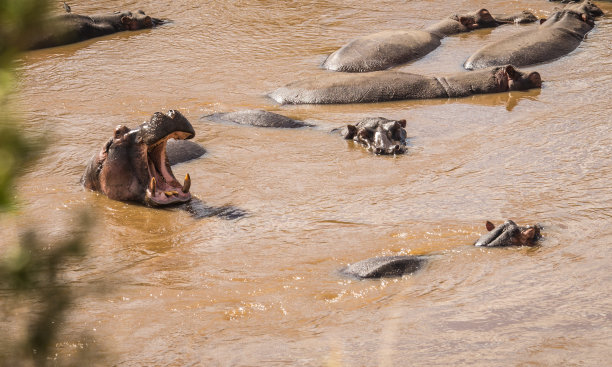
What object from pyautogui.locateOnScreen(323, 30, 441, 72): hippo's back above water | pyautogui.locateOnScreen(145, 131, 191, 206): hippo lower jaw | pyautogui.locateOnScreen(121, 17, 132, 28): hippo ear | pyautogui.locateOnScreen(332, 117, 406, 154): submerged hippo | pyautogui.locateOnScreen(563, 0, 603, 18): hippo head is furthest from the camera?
pyautogui.locateOnScreen(121, 17, 132, 28): hippo ear

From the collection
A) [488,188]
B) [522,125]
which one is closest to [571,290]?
[488,188]

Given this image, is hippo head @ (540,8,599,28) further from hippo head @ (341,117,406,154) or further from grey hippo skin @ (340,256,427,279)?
grey hippo skin @ (340,256,427,279)

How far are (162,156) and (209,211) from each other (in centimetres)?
66

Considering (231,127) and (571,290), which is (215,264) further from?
(231,127)

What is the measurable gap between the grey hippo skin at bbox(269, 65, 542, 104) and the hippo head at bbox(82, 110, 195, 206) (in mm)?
2931

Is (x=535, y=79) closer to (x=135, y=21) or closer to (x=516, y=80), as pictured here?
(x=516, y=80)

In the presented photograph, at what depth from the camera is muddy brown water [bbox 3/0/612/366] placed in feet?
13.5

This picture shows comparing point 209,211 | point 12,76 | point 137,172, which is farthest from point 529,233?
point 12,76

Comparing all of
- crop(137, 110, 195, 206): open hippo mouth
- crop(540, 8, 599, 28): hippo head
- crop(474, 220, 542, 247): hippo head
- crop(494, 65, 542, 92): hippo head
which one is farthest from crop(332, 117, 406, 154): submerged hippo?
crop(540, 8, 599, 28): hippo head

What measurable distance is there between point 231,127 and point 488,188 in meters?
3.06

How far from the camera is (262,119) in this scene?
27.8 ft

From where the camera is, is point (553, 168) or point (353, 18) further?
point (353, 18)

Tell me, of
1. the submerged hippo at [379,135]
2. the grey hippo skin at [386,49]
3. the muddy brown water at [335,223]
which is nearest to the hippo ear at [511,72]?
the muddy brown water at [335,223]

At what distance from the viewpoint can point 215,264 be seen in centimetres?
532
